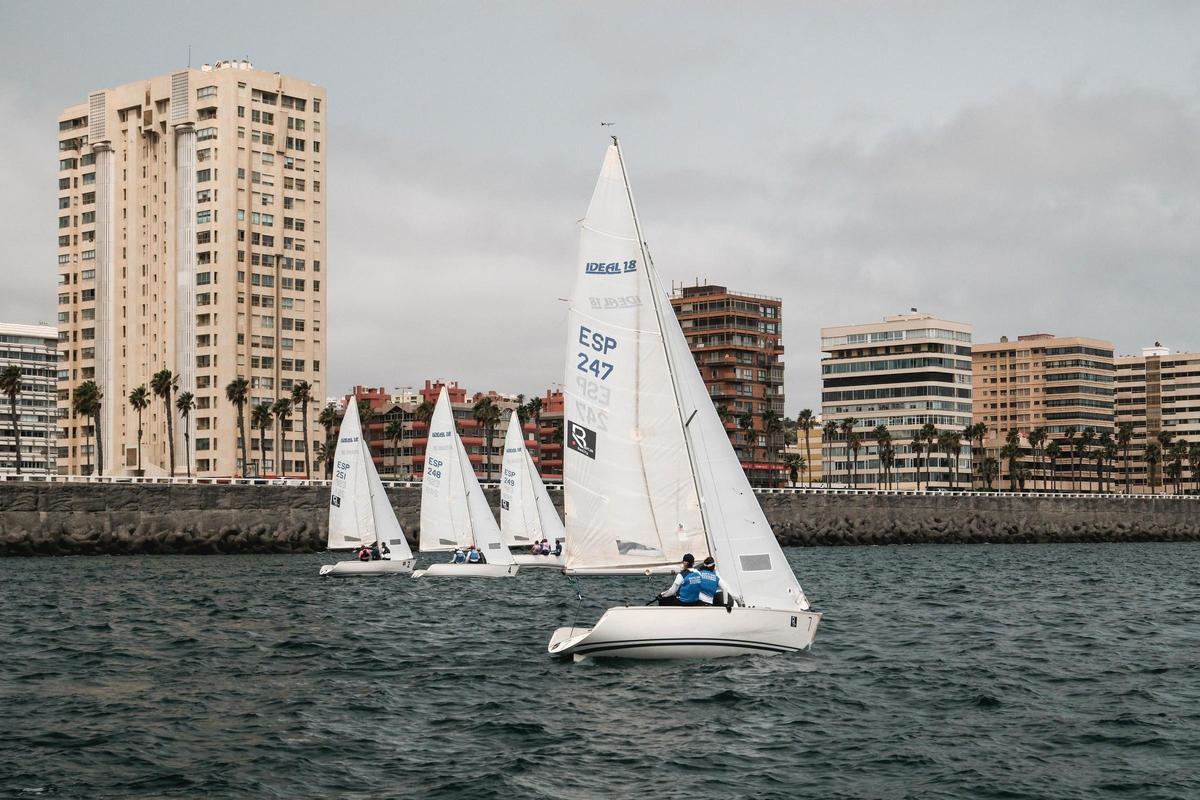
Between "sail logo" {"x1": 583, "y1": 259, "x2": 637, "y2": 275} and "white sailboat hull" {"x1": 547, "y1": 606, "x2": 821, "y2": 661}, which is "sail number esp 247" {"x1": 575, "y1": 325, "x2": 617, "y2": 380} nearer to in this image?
"sail logo" {"x1": 583, "y1": 259, "x2": 637, "y2": 275}

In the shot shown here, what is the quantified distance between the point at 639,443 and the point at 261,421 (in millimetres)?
119980

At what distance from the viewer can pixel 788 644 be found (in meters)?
28.6

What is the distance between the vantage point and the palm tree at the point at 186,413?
138875mm

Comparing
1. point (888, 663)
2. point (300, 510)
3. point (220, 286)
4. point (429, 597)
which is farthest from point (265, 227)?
point (888, 663)

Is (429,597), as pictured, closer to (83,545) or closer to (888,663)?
(888,663)

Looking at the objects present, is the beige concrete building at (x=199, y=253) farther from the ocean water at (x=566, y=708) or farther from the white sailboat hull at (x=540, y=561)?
the ocean water at (x=566, y=708)

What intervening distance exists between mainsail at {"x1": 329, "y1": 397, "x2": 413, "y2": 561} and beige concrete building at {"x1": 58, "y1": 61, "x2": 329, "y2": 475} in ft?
280

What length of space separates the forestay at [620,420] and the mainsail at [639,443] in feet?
0.07

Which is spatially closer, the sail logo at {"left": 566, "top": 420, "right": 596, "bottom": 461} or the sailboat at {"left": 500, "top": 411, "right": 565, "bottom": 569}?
the sail logo at {"left": 566, "top": 420, "right": 596, "bottom": 461}

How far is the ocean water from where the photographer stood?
→ 746 inches

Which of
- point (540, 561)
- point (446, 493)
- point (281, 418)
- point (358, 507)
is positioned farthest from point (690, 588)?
point (281, 418)

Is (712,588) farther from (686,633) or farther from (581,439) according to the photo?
(581,439)

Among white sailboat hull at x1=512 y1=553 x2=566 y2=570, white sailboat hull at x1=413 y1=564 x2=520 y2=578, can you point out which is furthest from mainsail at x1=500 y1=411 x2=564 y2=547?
white sailboat hull at x1=413 y1=564 x2=520 y2=578

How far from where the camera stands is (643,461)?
28.7 metres
